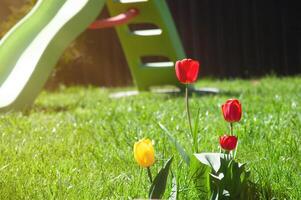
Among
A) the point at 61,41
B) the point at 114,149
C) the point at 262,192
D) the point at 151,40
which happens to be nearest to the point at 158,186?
the point at 262,192

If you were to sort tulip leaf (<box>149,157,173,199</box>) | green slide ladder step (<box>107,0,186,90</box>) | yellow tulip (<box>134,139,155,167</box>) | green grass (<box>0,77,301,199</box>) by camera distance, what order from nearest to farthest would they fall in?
1. yellow tulip (<box>134,139,155,167</box>)
2. tulip leaf (<box>149,157,173,199</box>)
3. green grass (<box>0,77,301,199</box>)
4. green slide ladder step (<box>107,0,186,90</box>)

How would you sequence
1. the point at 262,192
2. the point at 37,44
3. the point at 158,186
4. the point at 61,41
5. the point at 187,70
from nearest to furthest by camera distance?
the point at 158,186 → the point at 187,70 → the point at 262,192 → the point at 61,41 → the point at 37,44

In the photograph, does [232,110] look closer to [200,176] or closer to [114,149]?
[200,176]

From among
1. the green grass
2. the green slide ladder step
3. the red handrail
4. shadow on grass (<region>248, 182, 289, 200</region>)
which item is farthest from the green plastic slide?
shadow on grass (<region>248, 182, 289, 200</region>)

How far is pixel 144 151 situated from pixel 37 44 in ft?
11.7

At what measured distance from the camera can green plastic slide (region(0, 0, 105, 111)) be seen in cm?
460

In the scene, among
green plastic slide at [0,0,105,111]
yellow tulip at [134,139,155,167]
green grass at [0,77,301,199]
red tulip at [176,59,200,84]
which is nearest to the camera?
yellow tulip at [134,139,155,167]

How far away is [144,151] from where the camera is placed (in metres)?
1.54

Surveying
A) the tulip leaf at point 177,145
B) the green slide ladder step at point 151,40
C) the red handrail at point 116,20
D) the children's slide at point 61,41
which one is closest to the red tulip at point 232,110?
the tulip leaf at point 177,145

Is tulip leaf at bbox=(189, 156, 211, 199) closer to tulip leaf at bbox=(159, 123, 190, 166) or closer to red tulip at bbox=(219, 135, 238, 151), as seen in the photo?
tulip leaf at bbox=(159, 123, 190, 166)

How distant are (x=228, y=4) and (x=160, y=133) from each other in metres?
6.43

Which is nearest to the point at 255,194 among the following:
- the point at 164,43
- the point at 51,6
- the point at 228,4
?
the point at 51,6

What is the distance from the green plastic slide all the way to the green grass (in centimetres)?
19

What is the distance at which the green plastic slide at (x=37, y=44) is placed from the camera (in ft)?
15.1
